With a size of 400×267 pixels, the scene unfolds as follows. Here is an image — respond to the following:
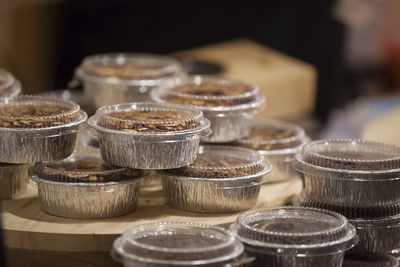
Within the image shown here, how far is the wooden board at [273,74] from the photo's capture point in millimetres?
4262

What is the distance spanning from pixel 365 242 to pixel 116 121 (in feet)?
2.53

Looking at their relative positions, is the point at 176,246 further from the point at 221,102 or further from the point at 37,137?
the point at 221,102

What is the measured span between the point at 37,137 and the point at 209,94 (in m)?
0.67

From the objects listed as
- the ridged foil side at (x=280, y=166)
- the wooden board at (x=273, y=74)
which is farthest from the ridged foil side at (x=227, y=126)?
the wooden board at (x=273, y=74)

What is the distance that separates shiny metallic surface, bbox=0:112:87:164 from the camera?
215cm

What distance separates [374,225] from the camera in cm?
215

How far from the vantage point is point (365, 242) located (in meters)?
2.16

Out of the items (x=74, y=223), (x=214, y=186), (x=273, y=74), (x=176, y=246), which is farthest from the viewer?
(x=273, y=74)

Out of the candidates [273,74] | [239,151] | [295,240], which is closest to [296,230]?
[295,240]

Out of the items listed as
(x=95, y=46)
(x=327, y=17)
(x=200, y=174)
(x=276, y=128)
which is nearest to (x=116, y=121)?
(x=200, y=174)

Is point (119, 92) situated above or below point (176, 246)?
above

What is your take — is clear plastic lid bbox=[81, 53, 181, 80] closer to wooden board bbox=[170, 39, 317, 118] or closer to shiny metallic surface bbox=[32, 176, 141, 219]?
shiny metallic surface bbox=[32, 176, 141, 219]

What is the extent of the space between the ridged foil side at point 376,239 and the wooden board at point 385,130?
51 cm

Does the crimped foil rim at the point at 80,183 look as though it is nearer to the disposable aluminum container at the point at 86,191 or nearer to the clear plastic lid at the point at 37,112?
the disposable aluminum container at the point at 86,191
